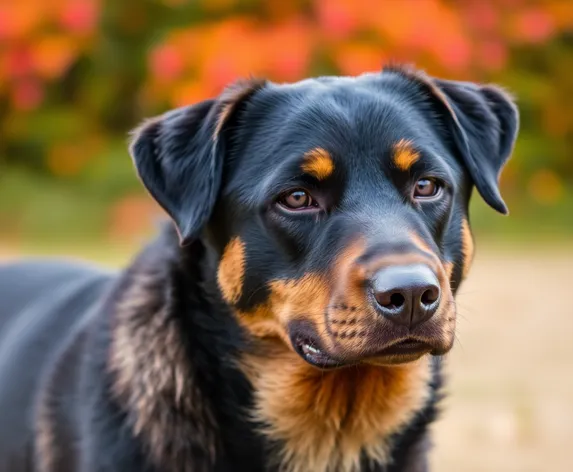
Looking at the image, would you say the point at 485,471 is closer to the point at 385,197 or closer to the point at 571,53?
the point at 385,197

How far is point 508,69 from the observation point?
1820cm

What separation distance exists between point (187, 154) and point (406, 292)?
41.8 inches

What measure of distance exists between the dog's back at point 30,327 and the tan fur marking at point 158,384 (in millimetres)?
464

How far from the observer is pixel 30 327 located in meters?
4.07

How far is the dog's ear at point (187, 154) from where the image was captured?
3422 mm

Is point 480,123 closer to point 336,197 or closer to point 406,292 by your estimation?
point 336,197

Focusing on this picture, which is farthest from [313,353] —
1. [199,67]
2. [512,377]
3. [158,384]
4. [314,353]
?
[199,67]

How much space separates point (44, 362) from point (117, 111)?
1629 centimetres

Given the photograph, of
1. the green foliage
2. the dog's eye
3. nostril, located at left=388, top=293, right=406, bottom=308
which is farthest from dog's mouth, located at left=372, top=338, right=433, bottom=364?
the green foliage

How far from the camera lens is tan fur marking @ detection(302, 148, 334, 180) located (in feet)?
10.7

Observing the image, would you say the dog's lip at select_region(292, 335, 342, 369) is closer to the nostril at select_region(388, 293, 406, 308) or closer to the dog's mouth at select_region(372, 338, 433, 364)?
the dog's mouth at select_region(372, 338, 433, 364)

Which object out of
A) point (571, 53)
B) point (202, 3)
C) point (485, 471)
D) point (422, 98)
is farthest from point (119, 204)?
point (422, 98)

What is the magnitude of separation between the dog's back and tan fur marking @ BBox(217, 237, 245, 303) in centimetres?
75

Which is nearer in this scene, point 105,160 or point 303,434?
point 303,434
